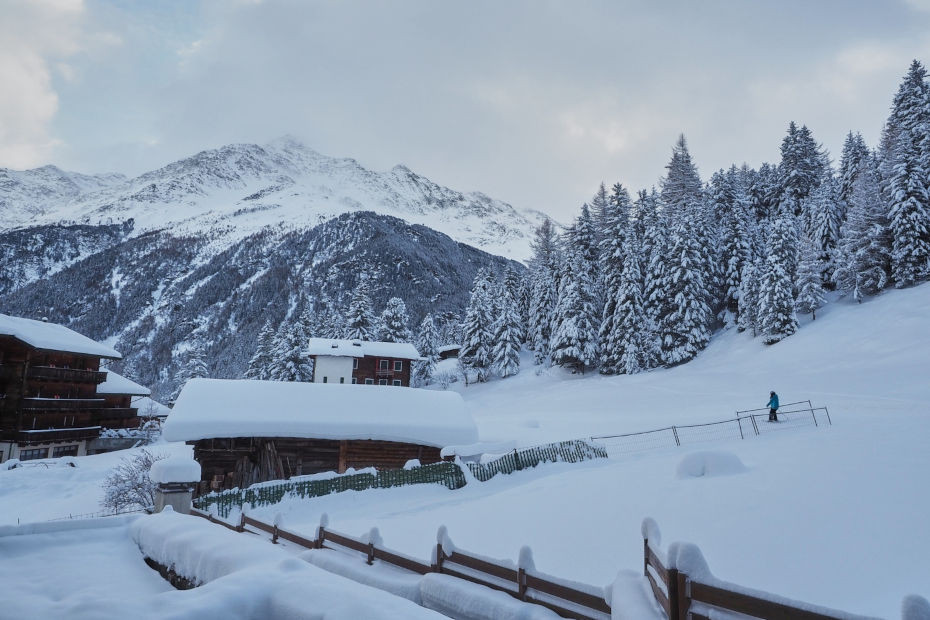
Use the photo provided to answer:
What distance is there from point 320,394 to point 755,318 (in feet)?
126

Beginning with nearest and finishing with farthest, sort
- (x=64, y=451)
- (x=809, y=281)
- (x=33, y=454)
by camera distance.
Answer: (x=33, y=454) < (x=64, y=451) < (x=809, y=281)

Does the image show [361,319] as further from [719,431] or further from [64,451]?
[719,431]

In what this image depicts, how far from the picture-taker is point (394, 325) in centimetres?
6656

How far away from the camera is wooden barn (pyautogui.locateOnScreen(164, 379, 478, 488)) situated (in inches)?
928

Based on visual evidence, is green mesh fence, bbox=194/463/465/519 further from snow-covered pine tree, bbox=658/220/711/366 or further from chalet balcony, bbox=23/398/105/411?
snow-covered pine tree, bbox=658/220/711/366

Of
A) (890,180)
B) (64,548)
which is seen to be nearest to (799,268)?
(890,180)

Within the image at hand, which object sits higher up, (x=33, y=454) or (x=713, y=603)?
(x=713, y=603)

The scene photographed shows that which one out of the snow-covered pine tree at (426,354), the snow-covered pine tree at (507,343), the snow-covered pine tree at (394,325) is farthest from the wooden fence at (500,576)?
the snow-covered pine tree at (426,354)

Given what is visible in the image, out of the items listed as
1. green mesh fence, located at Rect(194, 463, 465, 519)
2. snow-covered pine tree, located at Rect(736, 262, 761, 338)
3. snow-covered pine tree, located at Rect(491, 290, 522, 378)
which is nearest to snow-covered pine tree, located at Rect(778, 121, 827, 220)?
snow-covered pine tree, located at Rect(736, 262, 761, 338)

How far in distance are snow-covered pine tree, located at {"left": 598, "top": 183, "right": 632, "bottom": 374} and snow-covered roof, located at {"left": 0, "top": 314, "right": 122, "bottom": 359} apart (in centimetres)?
4509

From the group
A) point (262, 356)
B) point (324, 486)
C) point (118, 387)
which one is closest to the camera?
point (324, 486)

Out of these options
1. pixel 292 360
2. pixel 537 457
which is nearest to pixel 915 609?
pixel 537 457

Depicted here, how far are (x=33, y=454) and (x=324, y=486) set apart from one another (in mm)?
36668

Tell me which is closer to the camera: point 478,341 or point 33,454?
point 33,454
